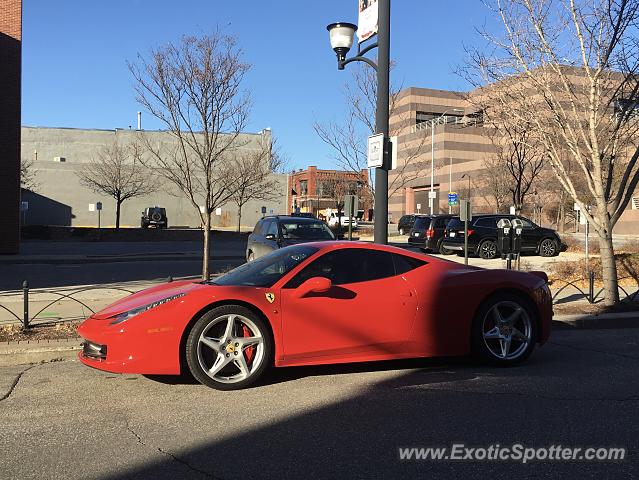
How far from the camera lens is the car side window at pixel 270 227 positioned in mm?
13703

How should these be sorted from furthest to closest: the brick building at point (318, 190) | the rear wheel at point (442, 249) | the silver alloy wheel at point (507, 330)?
1. the brick building at point (318, 190)
2. the rear wheel at point (442, 249)
3. the silver alloy wheel at point (507, 330)

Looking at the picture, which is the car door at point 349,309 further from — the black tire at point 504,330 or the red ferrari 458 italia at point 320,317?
the black tire at point 504,330

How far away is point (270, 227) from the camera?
1409 cm

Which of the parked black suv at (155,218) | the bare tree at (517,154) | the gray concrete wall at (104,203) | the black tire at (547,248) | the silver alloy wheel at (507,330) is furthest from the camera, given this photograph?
the gray concrete wall at (104,203)

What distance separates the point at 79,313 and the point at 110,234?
1054 inches

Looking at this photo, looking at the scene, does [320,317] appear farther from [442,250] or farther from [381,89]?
[442,250]

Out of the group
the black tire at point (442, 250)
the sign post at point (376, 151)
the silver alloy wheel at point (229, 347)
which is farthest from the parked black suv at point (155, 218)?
the silver alloy wheel at point (229, 347)

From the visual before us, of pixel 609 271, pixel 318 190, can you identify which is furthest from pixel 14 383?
pixel 318 190

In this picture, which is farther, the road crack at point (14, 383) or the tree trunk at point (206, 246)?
the tree trunk at point (206, 246)

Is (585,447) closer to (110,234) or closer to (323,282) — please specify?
(323,282)

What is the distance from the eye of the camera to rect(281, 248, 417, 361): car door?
5.28 meters

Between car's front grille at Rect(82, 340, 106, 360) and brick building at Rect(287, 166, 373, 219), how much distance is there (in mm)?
62171

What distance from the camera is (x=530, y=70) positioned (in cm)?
1020

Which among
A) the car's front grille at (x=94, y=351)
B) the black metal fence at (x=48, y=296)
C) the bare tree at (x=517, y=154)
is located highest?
the bare tree at (x=517, y=154)
